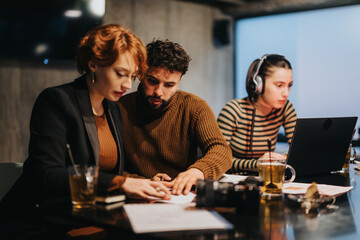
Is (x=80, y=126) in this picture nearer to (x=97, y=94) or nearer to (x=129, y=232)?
(x=97, y=94)

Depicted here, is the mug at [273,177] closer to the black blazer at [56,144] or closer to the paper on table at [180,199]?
the paper on table at [180,199]

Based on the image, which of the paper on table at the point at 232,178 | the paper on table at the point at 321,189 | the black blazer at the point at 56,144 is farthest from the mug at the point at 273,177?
the black blazer at the point at 56,144

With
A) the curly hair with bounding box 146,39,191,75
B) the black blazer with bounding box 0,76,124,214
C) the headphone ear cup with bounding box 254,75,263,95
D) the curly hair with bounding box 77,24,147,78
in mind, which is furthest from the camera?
the headphone ear cup with bounding box 254,75,263,95

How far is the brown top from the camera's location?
1759 millimetres

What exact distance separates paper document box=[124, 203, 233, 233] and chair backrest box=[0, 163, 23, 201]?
27.7 inches

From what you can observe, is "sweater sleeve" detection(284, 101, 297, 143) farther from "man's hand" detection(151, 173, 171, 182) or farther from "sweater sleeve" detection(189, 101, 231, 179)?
"man's hand" detection(151, 173, 171, 182)

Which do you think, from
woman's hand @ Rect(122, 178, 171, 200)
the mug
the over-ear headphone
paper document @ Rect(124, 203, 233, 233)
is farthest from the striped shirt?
paper document @ Rect(124, 203, 233, 233)

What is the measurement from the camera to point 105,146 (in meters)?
1.77

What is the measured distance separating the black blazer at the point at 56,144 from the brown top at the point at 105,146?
113 millimetres

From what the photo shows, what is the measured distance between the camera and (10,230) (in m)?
1.46

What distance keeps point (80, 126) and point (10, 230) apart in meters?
0.43

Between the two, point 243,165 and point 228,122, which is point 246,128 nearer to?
point 228,122

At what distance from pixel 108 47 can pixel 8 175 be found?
26.7 inches

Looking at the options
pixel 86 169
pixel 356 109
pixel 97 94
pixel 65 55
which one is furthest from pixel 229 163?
pixel 356 109
